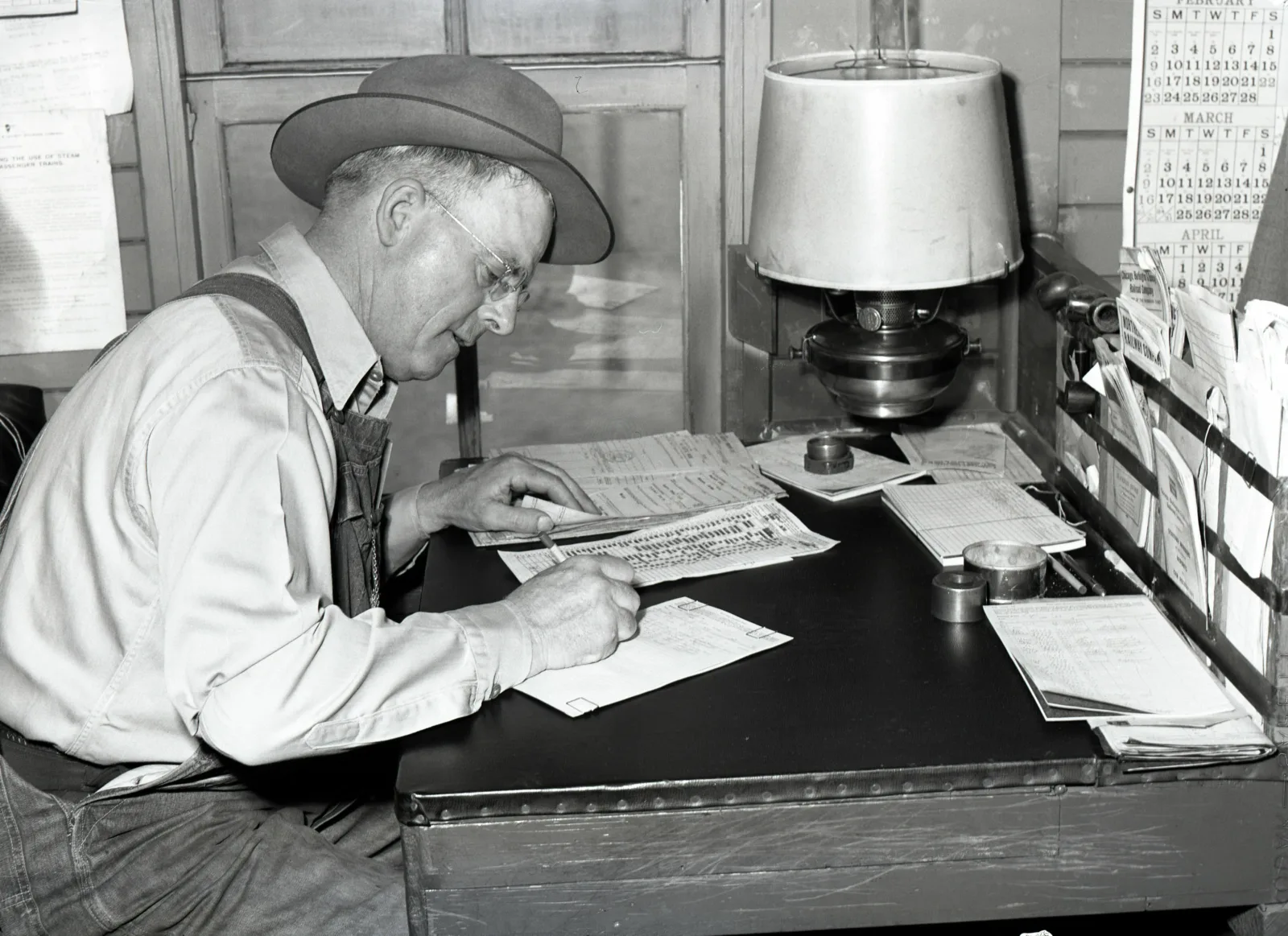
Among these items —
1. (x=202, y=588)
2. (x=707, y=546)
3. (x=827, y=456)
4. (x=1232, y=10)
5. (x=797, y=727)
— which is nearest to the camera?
(x=202, y=588)

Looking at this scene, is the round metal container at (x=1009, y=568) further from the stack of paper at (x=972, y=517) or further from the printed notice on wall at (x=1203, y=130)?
the printed notice on wall at (x=1203, y=130)

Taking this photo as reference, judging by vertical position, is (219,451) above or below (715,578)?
above

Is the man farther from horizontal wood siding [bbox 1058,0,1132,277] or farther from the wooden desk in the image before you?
horizontal wood siding [bbox 1058,0,1132,277]

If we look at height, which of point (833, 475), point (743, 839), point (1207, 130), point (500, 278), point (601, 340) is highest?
point (1207, 130)

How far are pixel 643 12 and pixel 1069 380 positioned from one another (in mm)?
1140

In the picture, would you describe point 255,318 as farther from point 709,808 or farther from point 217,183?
point 217,183

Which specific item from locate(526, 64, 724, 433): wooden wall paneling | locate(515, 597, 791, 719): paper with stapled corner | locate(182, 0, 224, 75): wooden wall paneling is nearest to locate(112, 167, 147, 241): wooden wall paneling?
locate(182, 0, 224, 75): wooden wall paneling

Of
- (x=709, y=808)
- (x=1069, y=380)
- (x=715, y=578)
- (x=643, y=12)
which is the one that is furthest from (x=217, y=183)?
(x=709, y=808)

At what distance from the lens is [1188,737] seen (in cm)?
149

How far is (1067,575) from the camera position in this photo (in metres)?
1.94

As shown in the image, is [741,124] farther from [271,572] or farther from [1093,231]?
[271,572]

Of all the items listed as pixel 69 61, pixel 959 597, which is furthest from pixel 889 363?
pixel 69 61

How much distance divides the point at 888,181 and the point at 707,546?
0.67 meters

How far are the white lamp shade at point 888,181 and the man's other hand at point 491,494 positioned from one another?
524 millimetres
